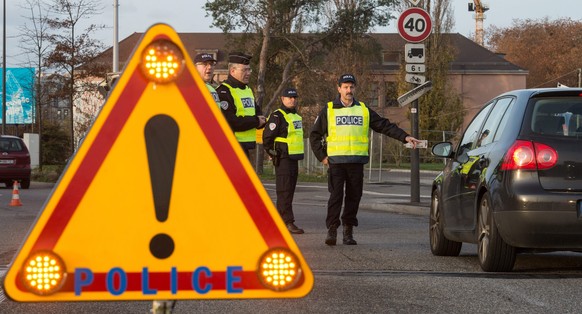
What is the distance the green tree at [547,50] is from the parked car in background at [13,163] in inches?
2229

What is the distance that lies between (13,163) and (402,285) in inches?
924

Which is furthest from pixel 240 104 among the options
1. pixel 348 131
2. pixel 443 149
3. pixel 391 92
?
pixel 391 92

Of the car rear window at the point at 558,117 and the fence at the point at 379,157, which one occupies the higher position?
the car rear window at the point at 558,117

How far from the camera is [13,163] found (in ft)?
96.7

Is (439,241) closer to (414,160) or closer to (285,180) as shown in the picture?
(285,180)

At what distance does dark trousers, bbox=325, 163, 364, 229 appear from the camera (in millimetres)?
11031

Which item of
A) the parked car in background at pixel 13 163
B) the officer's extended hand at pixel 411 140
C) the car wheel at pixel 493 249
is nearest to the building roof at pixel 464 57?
the parked car in background at pixel 13 163

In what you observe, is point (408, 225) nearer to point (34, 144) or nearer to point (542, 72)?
point (34, 144)

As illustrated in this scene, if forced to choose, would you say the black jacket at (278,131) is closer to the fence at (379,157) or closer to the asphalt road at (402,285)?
the asphalt road at (402,285)

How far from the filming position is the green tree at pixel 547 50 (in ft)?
267

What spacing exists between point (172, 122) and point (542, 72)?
276ft

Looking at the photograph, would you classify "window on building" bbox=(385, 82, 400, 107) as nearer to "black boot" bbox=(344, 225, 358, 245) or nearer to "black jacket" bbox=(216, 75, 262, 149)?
"black boot" bbox=(344, 225, 358, 245)

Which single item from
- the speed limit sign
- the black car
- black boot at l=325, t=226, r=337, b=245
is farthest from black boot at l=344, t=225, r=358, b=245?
the speed limit sign

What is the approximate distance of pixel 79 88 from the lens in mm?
36938
